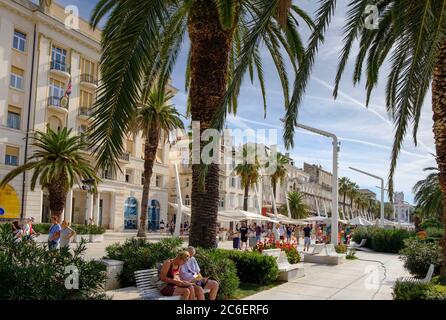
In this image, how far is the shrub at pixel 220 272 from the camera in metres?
9.30

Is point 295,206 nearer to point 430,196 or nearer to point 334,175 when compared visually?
point 430,196

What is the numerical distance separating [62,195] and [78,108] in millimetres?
19155

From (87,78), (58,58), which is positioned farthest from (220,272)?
(87,78)

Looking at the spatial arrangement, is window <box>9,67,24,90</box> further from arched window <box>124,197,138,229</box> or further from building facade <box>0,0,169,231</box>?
arched window <box>124,197,138,229</box>

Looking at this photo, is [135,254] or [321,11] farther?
[135,254]

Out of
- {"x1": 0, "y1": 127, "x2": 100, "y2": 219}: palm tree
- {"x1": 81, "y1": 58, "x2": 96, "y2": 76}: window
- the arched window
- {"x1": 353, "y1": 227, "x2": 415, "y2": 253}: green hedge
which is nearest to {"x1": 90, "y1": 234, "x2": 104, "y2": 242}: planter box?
{"x1": 0, "y1": 127, "x2": 100, "y2": 219}: palm tree

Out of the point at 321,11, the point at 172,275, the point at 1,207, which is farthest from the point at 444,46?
the point at 1,207

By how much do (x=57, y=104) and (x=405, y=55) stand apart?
121 ft

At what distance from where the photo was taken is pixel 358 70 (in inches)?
468

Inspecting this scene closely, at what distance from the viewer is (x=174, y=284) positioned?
760cm

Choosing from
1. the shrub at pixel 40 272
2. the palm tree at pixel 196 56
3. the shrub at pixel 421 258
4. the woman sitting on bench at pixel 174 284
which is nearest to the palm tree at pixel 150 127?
the palm tree at pixel 196 56

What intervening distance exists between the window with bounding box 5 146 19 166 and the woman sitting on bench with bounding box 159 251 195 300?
106 ft
